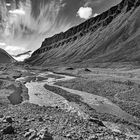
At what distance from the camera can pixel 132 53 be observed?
475 ft

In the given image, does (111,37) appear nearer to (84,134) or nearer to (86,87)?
(86,87)

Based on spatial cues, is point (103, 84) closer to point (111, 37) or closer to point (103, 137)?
point (103, 137)

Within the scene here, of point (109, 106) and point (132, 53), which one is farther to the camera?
point (132, 53)

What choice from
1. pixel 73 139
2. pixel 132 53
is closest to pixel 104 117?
pixel 73 139

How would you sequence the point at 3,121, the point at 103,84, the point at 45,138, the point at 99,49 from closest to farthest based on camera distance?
the point at 45,138 → the point at 3,121 → the point at 103,84 → the point at 99,49

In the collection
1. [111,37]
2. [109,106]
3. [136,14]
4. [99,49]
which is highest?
[136,14]

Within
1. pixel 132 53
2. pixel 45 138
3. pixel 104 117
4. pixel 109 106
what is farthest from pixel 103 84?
pixel 132 53

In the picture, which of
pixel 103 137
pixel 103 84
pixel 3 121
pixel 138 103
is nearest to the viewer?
pixel 103 137

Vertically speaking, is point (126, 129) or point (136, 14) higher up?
point (136, 14)

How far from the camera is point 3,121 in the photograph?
16062mm

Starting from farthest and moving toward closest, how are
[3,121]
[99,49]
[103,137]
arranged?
[99,49], [3,121], [103,137]

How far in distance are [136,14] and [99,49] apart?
58923 mm

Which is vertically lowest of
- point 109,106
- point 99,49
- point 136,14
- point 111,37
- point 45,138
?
point 109,106

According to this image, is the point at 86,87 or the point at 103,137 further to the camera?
the point at 86,87
